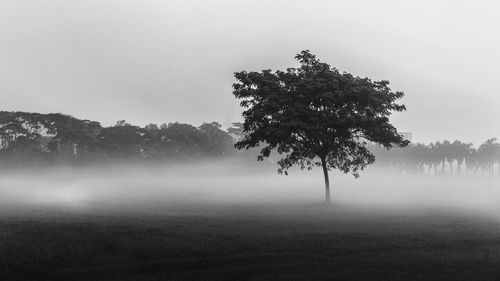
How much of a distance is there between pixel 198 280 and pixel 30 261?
6.96 m

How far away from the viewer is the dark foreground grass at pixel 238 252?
17.2m

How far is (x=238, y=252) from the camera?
2112cm

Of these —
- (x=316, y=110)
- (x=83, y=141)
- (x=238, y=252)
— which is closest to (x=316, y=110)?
(x=316, y=110)

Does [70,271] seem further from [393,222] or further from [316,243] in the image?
[393,222]

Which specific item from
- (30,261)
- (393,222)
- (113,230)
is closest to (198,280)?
(30,261)

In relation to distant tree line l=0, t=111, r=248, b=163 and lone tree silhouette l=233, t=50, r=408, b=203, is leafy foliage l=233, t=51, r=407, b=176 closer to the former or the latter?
lone tree silhouette l=233, t=50, r=408, b=203

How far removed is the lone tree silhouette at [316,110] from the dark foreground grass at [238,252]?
2251 centimetres

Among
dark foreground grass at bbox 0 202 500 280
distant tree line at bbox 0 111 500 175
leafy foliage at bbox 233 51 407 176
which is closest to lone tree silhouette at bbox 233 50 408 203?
leafy foliage at bbox 233 51 407 176

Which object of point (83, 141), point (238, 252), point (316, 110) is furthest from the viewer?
point (83, 141)

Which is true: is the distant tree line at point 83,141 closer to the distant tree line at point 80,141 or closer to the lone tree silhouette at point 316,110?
the distant tree line at point 80,141

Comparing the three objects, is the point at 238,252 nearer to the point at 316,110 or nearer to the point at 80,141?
the point at 316,110

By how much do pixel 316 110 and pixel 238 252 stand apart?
113 ft

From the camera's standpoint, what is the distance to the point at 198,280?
16.2m

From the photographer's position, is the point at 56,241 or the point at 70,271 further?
the point at 56,241
